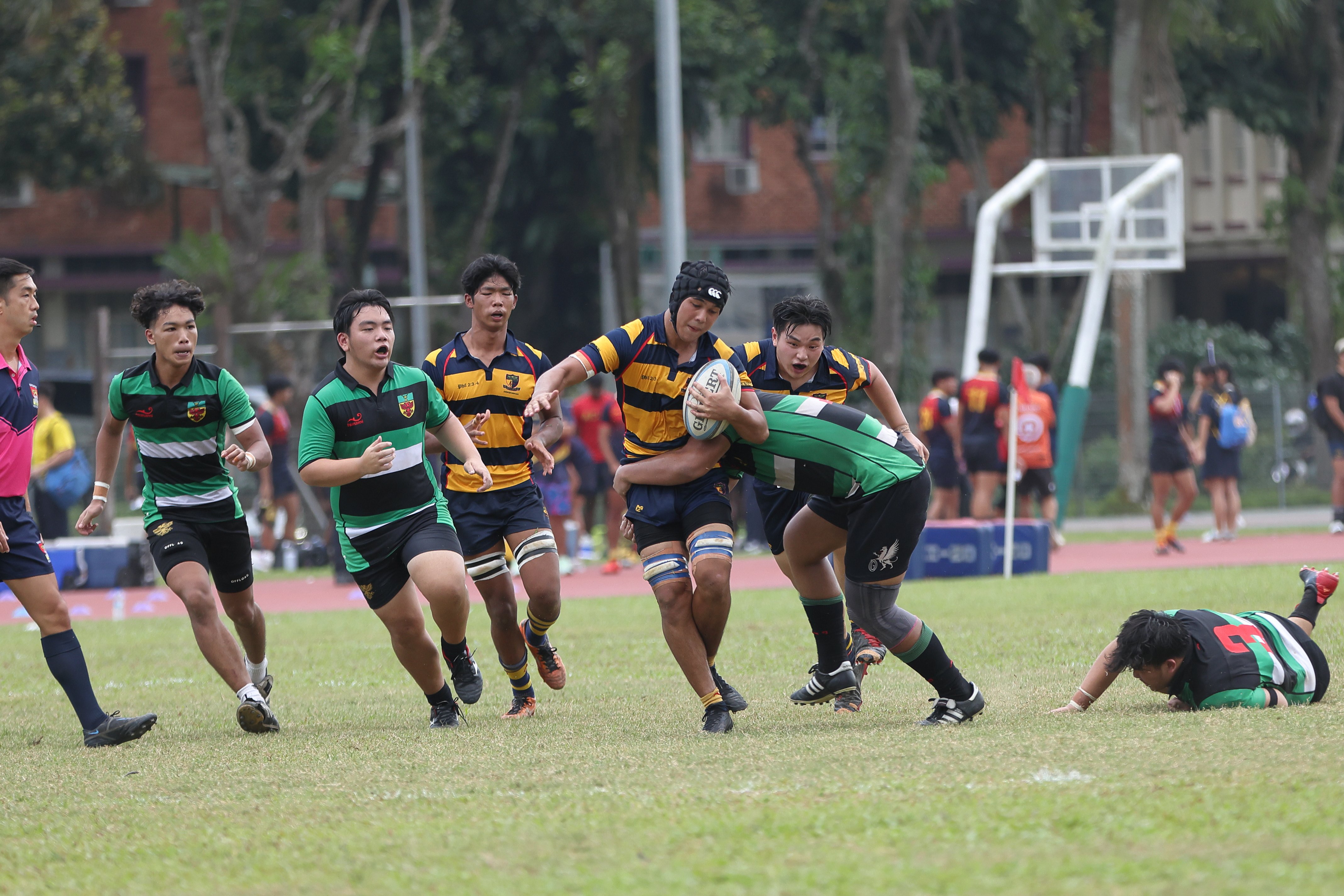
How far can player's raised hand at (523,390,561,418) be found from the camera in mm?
6836

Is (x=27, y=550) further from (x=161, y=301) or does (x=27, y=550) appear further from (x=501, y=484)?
(x=501, y=484)

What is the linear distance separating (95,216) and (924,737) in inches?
1333

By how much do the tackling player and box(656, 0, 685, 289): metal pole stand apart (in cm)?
1021

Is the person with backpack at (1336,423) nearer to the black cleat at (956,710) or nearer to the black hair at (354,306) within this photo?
the black cleat at (956,710)

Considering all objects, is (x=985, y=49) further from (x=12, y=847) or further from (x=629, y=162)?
(x=12, y=847)

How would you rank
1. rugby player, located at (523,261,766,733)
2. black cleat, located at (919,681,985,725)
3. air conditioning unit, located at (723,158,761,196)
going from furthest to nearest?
air conditioning unit, located at (723,158,761,196) → rugby player, located at (523,261,766,733) → black cleat, located at (919,681,985,725)

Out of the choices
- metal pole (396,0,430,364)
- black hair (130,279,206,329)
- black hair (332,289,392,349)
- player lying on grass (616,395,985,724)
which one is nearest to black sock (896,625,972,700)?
player lying on grass (616,395,985,724)

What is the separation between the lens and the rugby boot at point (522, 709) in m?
7.71

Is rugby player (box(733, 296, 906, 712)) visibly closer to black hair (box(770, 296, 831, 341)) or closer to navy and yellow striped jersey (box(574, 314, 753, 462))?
black hair (box(770, 296, 831, 341))

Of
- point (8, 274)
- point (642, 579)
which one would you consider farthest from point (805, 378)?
point (642, 579)

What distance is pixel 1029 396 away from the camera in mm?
16859

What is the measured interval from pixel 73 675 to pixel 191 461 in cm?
113

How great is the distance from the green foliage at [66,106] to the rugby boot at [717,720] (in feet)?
84.9

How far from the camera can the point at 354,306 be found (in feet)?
24.2
